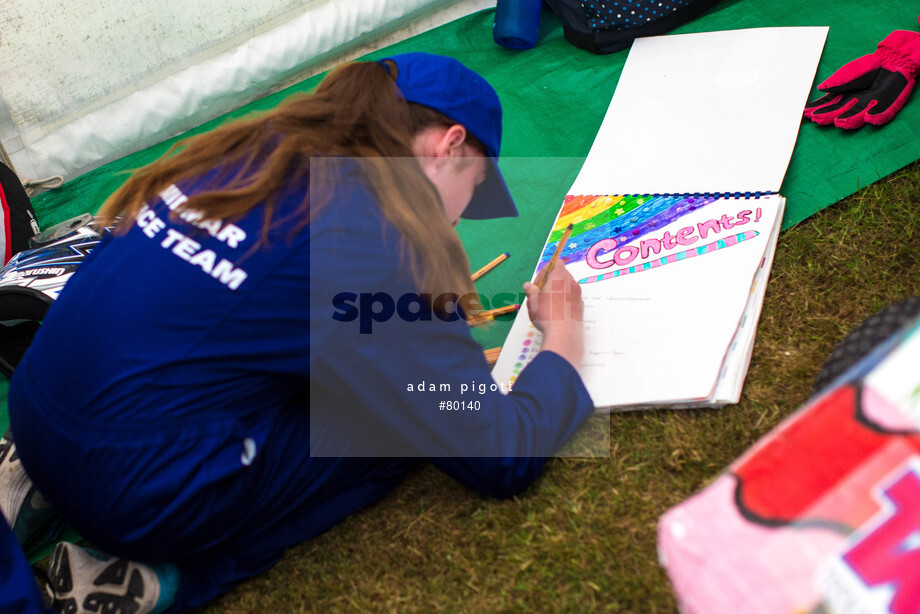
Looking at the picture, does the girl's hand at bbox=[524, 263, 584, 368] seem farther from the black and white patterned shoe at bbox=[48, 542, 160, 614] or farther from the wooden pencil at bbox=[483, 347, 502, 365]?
the black and white patterned shoe at bbox=[48, 542, 160, 614]

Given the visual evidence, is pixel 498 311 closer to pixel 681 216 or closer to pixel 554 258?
pixel 554 258

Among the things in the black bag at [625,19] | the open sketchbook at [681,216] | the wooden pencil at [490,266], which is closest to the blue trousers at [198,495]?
the open sketchbook at [681,216]

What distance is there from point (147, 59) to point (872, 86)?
1.80m

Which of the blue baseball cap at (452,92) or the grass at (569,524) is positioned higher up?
the blue baseball cap at (452,92)

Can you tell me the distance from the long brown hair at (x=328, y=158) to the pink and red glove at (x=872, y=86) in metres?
1.00

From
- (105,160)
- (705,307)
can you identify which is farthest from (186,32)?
(705,307)

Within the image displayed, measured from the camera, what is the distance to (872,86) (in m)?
1.66

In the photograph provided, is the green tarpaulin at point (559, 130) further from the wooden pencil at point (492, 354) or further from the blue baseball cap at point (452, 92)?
the blue baseball cap at point (452, 92)

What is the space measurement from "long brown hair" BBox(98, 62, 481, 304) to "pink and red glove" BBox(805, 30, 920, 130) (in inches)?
39.4

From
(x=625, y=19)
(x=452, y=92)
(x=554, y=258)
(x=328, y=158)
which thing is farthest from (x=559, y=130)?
(x=328, y=158)

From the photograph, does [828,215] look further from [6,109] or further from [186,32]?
[6,109]

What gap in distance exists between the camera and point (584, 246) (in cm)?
154

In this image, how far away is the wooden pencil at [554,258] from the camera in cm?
140

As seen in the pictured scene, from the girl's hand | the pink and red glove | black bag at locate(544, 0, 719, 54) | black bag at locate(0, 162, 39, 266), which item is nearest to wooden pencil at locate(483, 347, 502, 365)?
the girl's hand
